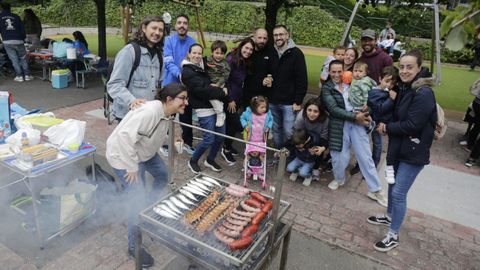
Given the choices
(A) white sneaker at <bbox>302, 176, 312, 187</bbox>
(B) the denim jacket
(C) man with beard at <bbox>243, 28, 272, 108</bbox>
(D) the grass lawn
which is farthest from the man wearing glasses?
(D) the grass lawn

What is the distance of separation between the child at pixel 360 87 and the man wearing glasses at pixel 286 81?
767mm

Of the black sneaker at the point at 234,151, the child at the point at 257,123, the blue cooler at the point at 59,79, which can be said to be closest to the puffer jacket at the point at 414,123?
the child at the point at 257,123

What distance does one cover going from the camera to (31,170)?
9.96 feet

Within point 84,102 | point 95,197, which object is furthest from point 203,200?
point 84,102

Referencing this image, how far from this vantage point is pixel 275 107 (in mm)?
5176

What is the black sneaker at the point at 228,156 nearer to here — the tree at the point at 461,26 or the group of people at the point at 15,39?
the tree at the point at 461,26

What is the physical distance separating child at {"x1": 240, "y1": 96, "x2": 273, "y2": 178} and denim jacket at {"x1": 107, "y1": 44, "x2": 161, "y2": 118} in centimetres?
143

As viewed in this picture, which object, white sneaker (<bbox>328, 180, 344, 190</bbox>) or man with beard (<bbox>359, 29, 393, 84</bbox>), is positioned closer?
white sneaker (<bbox>328, 180, 344, 190</bbox>)

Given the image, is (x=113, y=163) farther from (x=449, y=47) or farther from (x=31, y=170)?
(x=449, y=47)

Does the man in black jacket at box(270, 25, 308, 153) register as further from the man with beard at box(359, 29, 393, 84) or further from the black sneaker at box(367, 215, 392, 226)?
the black sneaker at box(367, 215, 392, 226)

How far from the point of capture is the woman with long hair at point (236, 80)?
4.88 metres

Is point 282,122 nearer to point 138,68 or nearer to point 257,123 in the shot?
point 257,123

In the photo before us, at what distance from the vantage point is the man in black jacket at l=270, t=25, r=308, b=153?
4.80m

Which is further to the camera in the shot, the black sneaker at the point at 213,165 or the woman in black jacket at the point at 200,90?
the black sneaker at the point at 213,165
